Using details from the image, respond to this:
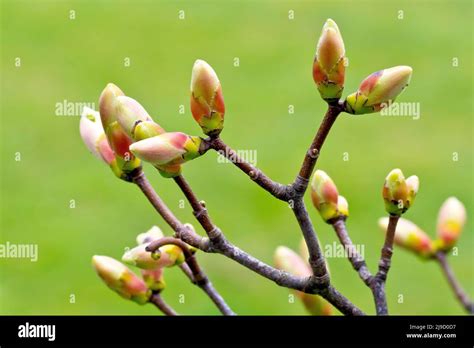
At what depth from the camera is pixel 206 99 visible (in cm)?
110

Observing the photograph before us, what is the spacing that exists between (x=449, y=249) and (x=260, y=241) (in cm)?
368

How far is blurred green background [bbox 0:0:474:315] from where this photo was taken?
201 inches

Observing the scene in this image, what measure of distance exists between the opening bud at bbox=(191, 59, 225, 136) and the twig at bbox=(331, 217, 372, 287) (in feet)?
1.12

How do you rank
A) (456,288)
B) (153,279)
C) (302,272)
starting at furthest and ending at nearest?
(456,288)
(153,279)
(302,272)

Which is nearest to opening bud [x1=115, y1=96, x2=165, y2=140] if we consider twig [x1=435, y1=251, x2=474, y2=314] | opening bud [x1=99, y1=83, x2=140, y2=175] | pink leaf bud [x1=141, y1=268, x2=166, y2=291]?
opening bud [x1=99, y1=83, x2=140, y2=175]

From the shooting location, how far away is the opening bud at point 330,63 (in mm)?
1057

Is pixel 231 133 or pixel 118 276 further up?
pixel 231 133

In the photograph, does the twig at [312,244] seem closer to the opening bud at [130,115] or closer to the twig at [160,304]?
the opening bud at [130,115]

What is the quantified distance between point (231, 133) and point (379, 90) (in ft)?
17.6

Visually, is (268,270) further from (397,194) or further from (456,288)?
(456,288)

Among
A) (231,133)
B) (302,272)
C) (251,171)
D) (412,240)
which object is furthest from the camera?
(231,133)

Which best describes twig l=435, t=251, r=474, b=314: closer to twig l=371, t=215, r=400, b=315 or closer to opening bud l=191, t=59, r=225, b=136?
twig l=371, t=215, r=400, b=315

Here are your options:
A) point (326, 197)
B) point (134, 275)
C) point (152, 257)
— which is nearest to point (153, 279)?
A: point (134, 275)
